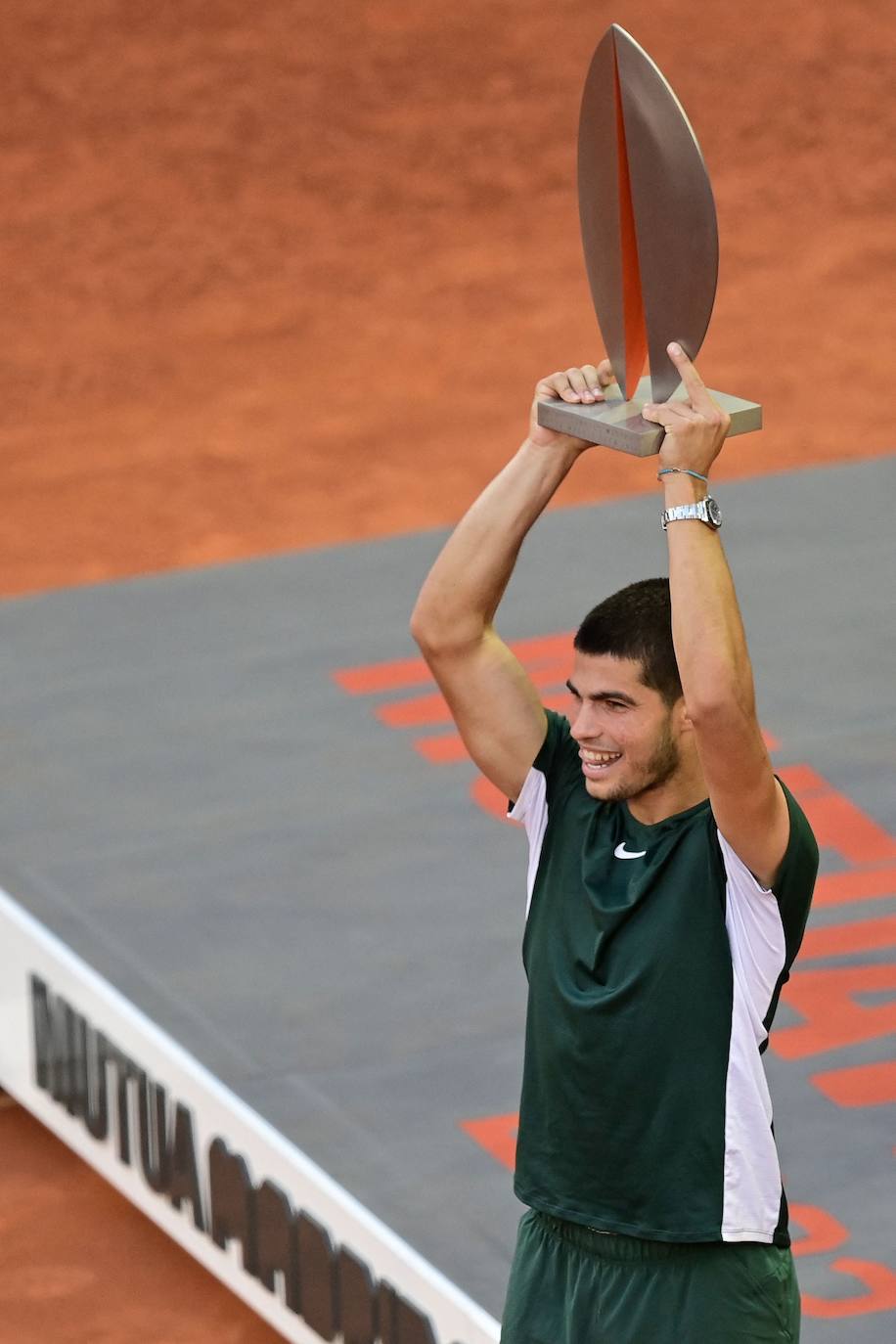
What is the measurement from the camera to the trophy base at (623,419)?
4.04 meters

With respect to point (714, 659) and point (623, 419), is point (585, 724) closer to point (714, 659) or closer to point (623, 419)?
point (714, 659)

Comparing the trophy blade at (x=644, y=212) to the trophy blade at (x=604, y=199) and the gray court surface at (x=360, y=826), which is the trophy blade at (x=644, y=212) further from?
the gray court surface at (x=360, y=826)

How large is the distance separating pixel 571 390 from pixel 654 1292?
145 centimetres

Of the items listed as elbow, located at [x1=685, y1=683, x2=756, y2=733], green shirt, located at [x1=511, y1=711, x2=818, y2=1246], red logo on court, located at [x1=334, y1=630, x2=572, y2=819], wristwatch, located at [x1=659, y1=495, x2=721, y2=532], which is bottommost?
red logo on court, located at [x1=334, y1=630, x2=572, y2=819]

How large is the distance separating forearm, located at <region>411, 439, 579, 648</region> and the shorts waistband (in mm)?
979

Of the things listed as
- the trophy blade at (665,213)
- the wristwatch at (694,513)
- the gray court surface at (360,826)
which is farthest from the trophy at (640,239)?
the gray court surface at (360,826)

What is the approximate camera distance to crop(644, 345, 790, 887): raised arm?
3.88 meters

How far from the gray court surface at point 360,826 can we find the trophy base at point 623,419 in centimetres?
242

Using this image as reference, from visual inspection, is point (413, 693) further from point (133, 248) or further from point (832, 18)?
point (832, 18)

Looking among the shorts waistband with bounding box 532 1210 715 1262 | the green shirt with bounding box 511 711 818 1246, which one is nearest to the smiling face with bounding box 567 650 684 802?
the green shirt with bounding box 511 711 818 1246

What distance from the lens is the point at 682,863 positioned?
4.12 m

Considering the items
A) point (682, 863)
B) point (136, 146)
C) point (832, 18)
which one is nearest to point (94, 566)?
point (136, 146)

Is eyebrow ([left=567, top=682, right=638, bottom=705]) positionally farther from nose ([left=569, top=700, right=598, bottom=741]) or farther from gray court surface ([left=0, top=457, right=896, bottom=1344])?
gray court surface ([left=0, top=457, right=896, bottom=1344])

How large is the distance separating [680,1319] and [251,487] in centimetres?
857
